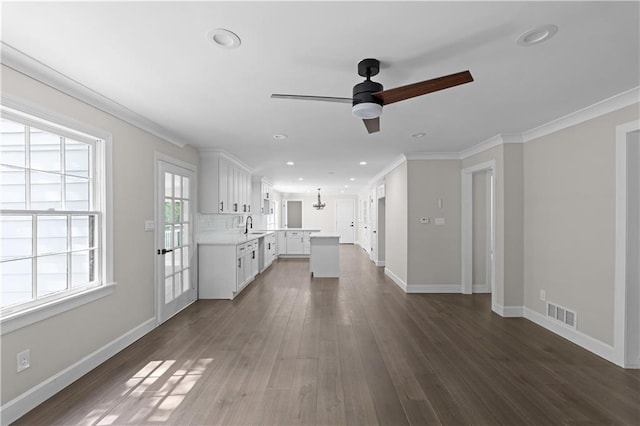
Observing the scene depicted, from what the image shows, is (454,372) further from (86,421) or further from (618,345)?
(86,421)

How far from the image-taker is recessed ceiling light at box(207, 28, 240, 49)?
1.84m

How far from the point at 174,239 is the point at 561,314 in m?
4.87

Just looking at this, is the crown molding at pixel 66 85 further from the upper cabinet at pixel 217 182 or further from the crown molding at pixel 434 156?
the crown molding at pixel 434 156

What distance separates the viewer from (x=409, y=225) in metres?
5.57

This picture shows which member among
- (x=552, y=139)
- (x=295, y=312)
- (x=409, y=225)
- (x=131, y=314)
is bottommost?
(x=295, y=312)

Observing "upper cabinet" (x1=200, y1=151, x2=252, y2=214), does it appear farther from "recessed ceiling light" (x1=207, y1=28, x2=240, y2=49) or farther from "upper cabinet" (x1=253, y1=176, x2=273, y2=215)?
"recessed ceiling light" (x1=207, y1=28, x2=240, y2=49)

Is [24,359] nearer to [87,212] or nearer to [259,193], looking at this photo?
[87,212]

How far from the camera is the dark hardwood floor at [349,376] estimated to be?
86.1 inches

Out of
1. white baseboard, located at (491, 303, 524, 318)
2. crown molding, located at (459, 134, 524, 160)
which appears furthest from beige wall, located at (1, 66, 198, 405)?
white baseboard, located at (491, 303, 524, 318)

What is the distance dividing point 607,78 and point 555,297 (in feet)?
8.01

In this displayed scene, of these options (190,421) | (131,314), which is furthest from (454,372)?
(131,314)

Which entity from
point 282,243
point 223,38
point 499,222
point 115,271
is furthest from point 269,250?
point 223,38

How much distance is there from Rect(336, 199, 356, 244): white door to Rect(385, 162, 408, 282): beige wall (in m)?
6.89

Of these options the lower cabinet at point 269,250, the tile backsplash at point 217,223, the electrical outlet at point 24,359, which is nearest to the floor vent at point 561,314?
the electrical outlet at point 24,359
